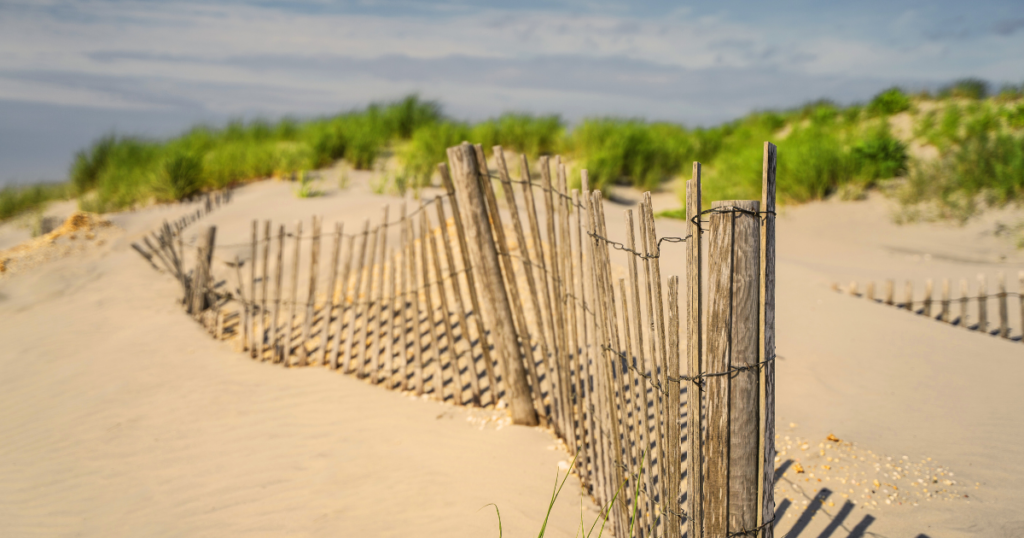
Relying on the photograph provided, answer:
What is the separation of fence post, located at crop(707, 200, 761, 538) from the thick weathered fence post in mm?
1848

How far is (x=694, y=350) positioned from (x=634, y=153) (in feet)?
33.8

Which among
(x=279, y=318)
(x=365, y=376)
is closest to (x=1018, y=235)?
(x=365, y=376)

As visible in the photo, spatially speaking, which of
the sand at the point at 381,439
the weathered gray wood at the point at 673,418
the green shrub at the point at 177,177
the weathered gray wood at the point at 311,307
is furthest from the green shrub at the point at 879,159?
the green shrub at the point at 177,177

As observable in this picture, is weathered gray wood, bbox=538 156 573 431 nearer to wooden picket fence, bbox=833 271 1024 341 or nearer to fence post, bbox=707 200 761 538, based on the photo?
fence post, bbox=707 200 761 538

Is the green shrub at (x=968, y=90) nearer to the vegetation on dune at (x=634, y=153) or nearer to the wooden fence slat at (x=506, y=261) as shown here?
the vegetation on dune at (x=634, y=153)

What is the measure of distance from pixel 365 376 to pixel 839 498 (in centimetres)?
331

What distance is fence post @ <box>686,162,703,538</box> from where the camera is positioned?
1680mm

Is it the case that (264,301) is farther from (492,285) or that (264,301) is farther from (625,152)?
(625,152)

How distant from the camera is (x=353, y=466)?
132 inches

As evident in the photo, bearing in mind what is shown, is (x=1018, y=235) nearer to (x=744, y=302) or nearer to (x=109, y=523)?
(x=744, y=302)

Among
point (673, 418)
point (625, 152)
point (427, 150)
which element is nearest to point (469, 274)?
point (673, 418)

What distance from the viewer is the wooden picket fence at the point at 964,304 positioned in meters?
5.20

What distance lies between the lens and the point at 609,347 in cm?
245

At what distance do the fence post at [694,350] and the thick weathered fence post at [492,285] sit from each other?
1.74 metres
